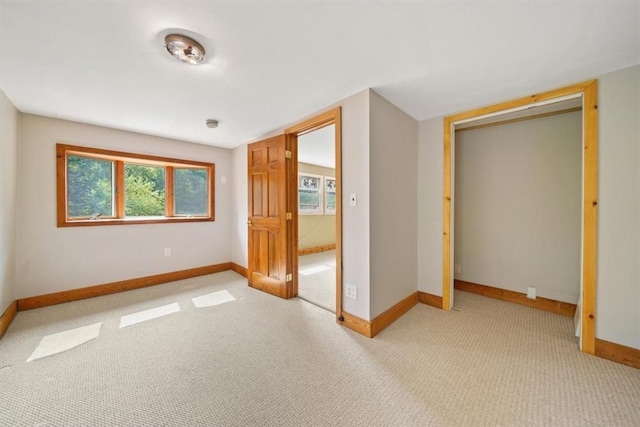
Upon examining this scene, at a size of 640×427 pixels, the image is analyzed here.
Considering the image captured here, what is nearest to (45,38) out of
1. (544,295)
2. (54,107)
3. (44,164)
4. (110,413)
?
(54,107)

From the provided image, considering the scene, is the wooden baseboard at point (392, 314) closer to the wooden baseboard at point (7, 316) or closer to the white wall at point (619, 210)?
the white wall at point (619, 210)

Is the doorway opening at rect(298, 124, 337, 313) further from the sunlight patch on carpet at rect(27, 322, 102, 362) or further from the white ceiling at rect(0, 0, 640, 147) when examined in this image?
the sunlight patch on carpet at rect(27, 322, 102, 362)

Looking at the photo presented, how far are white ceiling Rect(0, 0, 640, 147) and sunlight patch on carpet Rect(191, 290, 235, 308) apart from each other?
2.21 meters

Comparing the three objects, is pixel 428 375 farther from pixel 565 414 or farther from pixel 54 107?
pixel 54 107

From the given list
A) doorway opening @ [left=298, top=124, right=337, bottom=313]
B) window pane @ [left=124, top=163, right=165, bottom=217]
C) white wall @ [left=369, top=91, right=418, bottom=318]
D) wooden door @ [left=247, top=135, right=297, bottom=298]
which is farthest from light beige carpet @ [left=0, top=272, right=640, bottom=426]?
doorway opening @ [left=298, top=124, right=337, bottom=313]

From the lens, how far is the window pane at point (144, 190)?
3512 millimetres

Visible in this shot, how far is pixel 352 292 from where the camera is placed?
228 cm

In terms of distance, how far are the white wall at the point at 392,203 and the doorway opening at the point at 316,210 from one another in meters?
1.36

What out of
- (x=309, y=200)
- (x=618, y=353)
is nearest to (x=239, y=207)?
(x=309, y=200)

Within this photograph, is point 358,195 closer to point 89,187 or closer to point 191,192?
point 191,192

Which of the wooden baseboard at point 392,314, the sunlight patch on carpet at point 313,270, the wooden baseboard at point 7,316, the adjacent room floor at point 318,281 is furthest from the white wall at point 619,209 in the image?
the wooden baseboard at point 7,316

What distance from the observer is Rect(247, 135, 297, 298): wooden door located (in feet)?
9.83

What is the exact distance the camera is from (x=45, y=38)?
4.73 feet

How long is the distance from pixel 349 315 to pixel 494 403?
1170mm
